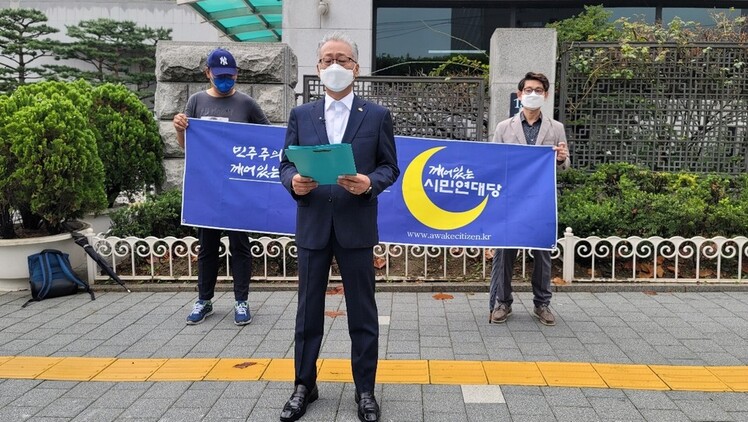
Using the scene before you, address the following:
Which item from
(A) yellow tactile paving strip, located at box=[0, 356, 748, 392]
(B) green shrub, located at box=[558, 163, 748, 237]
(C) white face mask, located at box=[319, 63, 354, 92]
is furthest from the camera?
(B) green shrub, located at box=[558, 163, 748, 237]

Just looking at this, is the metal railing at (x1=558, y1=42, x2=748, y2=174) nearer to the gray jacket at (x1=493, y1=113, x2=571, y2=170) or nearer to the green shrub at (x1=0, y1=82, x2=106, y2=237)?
the gray jacket at (x1=493, y1=113, x2=571, y2=170)

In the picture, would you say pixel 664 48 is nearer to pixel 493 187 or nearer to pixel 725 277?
pixel 725 277

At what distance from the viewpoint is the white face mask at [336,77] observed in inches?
122

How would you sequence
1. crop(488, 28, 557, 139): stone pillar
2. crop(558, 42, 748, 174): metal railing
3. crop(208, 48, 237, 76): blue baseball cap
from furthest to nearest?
crop(558, 42, 748, 174): metal railing < crop(488, 28, 557, 139): stone pillar < crop(208, 48, 237, 76): blue baseball cap

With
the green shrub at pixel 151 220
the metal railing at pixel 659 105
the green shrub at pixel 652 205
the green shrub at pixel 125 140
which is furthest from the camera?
the metal railing at pixel 659 105

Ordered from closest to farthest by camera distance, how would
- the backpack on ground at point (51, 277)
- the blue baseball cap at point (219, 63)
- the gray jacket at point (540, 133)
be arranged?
the blue baseball cap at point (219, 63), the gray jacket at point (540, 133), the backpack on ground at point (51, 277)

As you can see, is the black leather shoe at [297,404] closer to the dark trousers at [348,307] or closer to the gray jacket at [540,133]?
the dark trousers at [348,307]

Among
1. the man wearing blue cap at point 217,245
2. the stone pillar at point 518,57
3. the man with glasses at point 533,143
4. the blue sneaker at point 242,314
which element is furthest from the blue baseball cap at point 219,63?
the stone pillar at point 518,57

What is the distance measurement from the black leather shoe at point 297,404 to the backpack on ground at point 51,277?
10.6 feet

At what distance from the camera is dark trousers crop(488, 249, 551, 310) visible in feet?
15.8

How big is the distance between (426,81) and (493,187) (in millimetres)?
2575

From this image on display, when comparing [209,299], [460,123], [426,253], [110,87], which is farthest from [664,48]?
[110,87]

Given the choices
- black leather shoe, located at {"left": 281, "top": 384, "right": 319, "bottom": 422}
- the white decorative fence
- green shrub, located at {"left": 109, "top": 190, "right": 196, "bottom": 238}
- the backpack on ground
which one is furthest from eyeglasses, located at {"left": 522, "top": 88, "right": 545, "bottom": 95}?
the backpack on ground

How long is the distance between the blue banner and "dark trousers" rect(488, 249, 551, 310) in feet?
0.52
